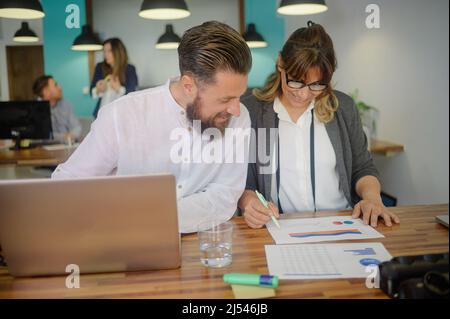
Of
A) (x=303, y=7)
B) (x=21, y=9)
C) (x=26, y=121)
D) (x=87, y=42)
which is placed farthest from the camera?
(x=26, y=121)

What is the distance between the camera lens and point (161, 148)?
147cm

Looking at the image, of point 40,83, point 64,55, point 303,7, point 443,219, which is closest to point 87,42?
point 64,55

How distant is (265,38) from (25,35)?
905mm

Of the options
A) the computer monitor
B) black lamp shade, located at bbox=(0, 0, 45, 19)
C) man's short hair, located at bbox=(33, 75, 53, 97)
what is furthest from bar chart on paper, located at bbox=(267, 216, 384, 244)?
the computer monitor

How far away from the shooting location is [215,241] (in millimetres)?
1164

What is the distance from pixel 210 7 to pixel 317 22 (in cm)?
40

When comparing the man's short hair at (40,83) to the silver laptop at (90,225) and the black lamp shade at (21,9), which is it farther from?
the silver laptop at (90,225)

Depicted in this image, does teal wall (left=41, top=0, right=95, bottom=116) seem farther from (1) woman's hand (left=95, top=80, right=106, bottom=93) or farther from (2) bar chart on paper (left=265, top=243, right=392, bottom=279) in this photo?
(2) bar chart on paper (left=265, top=243, right=392, bottom=279)

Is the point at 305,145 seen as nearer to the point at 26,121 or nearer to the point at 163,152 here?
the point at 163,152

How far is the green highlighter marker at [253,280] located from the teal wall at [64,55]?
3.55 ft

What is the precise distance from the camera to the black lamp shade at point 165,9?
162 cm

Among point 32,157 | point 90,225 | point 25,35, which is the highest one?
point 25,35

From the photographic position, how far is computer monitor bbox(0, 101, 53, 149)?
3172 mm
